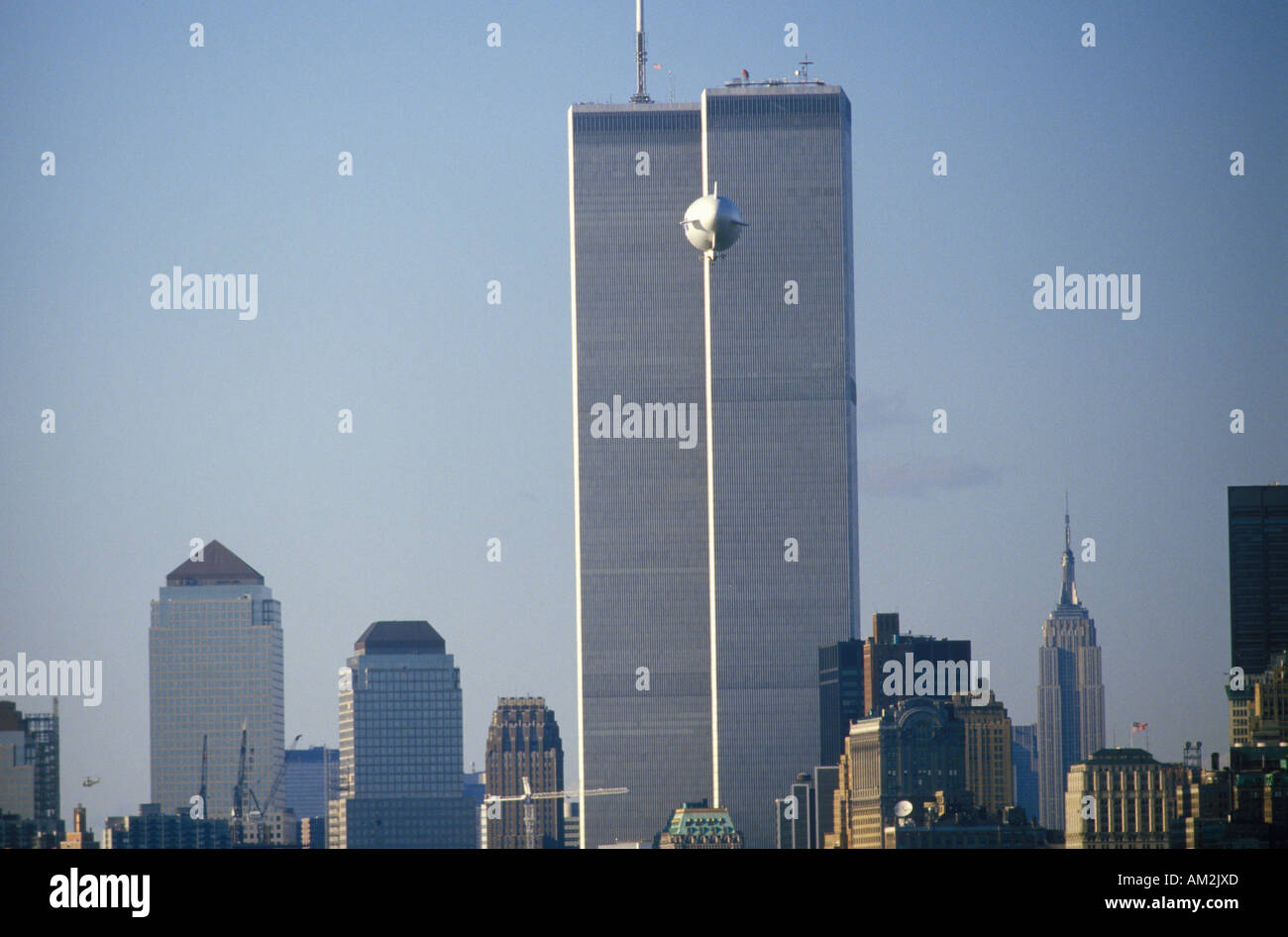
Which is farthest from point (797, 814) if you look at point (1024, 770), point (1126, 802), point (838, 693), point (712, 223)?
point (712, 223)

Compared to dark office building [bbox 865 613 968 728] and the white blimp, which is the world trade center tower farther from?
the white blimp

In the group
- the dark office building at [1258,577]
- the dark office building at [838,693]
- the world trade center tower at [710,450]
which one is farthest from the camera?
the world trade center tower at [710,450]

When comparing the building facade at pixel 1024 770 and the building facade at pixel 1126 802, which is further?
the building facade at pixel 1024 770

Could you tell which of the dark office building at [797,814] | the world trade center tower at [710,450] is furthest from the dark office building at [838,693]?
the dark office building at [797,814]

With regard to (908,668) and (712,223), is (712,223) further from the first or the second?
(908,668)

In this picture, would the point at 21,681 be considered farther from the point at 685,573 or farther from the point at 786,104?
the point at 786,104

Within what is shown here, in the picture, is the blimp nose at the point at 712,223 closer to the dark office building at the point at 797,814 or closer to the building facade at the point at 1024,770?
the building facade at the point at 1024,770
